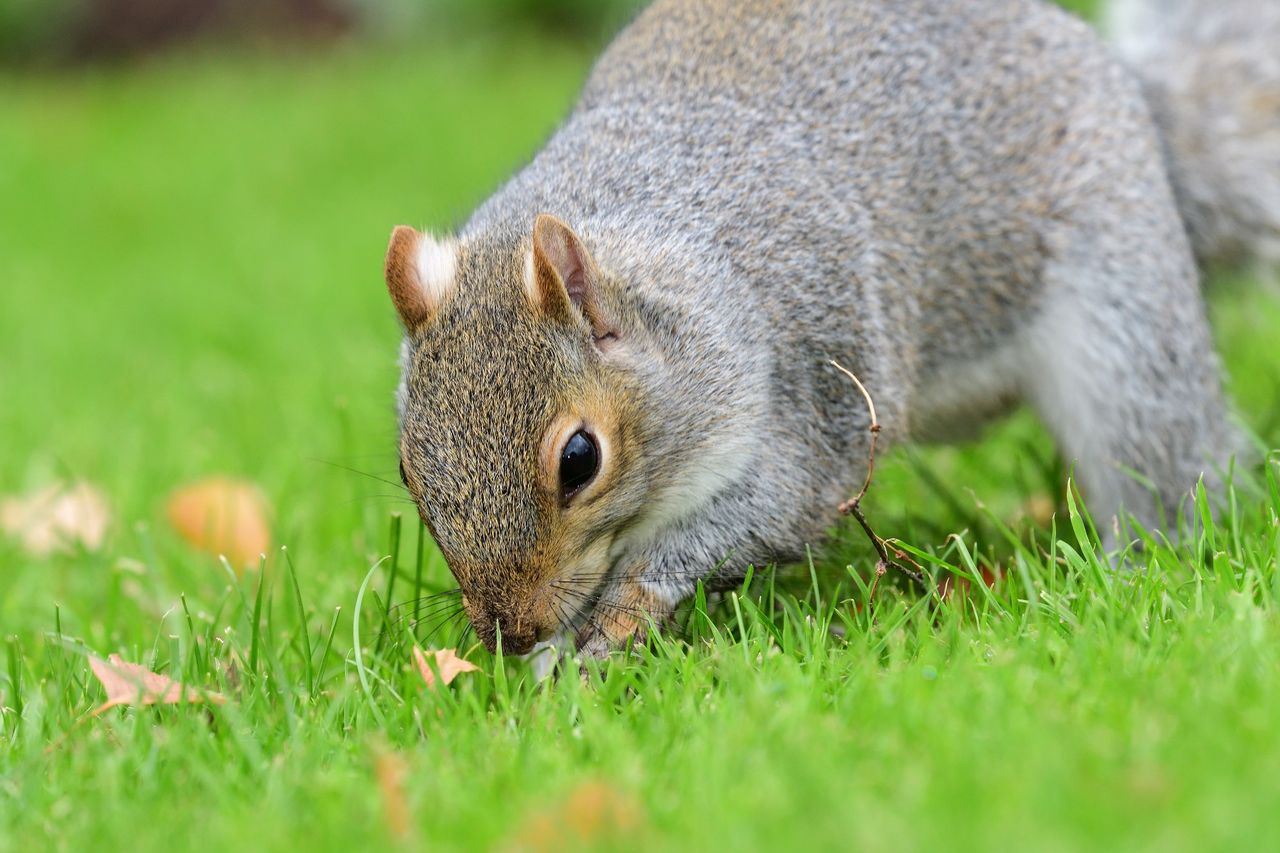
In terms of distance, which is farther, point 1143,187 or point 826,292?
point 1143,187

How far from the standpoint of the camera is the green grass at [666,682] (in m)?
1.66

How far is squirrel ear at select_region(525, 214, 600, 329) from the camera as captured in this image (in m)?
2.44

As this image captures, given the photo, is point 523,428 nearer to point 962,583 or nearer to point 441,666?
point 441,666


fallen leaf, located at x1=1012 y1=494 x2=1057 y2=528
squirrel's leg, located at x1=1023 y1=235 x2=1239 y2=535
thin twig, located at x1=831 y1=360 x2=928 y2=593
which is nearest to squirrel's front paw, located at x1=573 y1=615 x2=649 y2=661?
thin twig, located at x1=831 y1=360 x2=928 y2=593

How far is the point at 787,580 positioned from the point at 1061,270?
3.20 feet

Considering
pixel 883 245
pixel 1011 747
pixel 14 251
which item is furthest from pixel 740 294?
pixel 14 251

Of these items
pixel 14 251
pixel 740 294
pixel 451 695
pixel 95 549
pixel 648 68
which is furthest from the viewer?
pixel 14 251

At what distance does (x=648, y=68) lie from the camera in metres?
3.21

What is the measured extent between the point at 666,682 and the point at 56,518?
2096 millimetres

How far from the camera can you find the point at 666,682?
7.30 ft

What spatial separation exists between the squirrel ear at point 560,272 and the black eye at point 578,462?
23 cm

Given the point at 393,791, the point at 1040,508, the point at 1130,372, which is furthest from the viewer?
the point at 1040,508

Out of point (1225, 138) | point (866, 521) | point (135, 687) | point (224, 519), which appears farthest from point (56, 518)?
point (1225, 138)

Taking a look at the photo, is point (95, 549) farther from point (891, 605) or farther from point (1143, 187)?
point (1143, 187)
